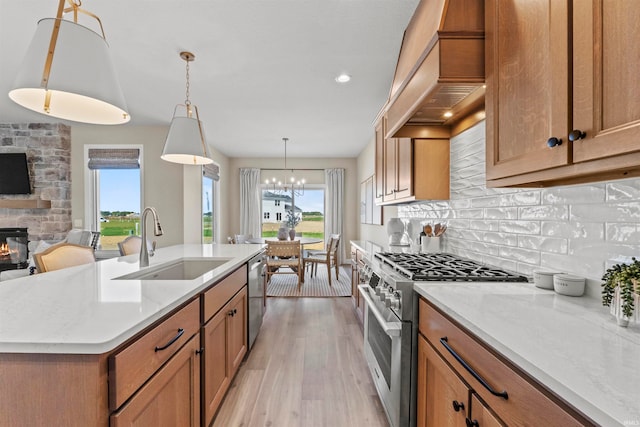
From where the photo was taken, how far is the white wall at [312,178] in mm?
7023

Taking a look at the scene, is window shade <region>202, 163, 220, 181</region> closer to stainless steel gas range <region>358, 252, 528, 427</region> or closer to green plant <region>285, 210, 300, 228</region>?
green plant <region>285, 210, 300, 228</region>

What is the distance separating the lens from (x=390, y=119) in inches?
80.0

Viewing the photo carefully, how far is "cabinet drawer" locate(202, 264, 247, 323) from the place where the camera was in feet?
4.93

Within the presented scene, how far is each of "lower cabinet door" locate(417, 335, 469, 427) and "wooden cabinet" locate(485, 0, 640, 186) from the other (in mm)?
790

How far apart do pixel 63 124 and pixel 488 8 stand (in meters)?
5.72

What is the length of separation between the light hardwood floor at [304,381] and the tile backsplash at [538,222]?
127cm

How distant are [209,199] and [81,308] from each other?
524cm

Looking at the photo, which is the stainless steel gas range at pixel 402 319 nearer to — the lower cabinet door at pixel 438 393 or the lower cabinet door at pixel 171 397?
the lower cabinet door at pixel 438 393

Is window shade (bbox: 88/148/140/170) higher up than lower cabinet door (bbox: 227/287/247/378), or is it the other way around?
window shade (bbox: 88/148/140/170)

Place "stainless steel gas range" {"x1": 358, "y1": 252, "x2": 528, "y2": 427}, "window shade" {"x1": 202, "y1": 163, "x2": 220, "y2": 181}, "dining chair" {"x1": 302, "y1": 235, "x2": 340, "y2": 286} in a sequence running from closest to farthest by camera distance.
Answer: "stainless steel gas range" {"x1": 358, "y1": 252, "x2": 528, "y2": 427} → "dining chair" {"x1": 302, "y1": 235, "x2": 340, "y2": 286} → "window shade" {"x1": 202, "y1": 163, "x2": 220, "y2": 181}

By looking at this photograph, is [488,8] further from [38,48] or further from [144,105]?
[144,105]

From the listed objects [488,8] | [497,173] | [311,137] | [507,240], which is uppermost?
[311,137]

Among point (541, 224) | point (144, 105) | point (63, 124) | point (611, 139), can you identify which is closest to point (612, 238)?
point (541, 224)

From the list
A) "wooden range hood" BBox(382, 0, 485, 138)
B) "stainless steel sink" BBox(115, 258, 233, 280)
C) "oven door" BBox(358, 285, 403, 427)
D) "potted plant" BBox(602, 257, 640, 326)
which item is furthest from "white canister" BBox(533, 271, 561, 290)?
"stainless steel sink" BBox(115, 258, 233, 280)
